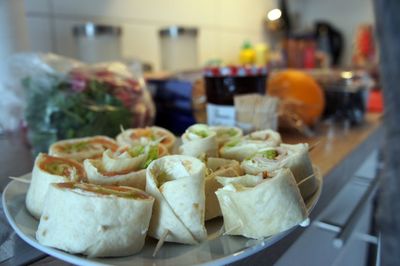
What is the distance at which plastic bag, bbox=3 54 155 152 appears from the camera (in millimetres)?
830

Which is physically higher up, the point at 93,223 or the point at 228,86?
the point at 228,86

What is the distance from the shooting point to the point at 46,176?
1.56ft

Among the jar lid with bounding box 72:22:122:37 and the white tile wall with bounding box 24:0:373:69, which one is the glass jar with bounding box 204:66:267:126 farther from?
the white tile wall with bounding box 24:0:373:69

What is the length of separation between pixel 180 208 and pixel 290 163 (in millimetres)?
200

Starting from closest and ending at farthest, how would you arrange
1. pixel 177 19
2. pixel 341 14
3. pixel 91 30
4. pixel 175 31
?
pixel 91 30, pixel 175 31, pixel 177 19, pixel 341 14

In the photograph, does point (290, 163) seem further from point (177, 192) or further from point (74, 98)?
point (74, 98)

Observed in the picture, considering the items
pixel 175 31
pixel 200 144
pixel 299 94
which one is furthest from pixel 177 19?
pixel 200 144

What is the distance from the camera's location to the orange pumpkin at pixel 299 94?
1.03 meters

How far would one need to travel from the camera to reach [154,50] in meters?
1.70

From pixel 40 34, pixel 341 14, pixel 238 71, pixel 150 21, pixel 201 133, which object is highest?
→ pixel 341 14

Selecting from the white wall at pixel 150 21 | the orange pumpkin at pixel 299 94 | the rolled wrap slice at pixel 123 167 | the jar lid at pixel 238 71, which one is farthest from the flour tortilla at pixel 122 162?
the white wall at pixel 150 21

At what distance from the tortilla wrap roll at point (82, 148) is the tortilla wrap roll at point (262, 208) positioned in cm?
28

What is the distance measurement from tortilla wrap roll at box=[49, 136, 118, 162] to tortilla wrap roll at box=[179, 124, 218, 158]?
0.45 ft

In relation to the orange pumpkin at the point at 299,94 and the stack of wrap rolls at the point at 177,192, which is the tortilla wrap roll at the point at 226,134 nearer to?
the stack of wrap rolls at the point at 177,192
